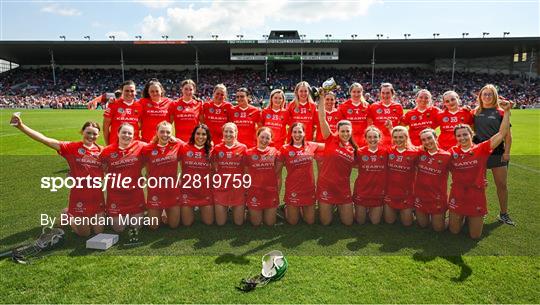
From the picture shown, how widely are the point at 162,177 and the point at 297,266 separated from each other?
2304 millimetres

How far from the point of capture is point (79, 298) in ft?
11.4

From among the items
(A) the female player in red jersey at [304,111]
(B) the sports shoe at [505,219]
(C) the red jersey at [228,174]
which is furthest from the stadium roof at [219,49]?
(C) the red jersey at [228,174]

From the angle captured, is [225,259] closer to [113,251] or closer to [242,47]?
[113,251]

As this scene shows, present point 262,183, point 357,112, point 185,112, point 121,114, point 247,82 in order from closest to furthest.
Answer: point 262,183 < point 121,114 < point 185,112 < point 357,112 < point 247,82

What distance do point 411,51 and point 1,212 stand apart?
158 feet

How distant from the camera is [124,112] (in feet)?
20.6

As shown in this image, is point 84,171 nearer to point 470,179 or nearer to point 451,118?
point 470,179

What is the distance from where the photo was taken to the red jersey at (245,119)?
21.4 ft

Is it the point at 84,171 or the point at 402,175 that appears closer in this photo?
the point at 84,171

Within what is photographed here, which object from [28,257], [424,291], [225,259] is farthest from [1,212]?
[424,291]

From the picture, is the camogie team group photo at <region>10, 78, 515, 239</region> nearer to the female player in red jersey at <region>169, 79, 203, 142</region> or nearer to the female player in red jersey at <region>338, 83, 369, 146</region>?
the female player in red jersey at <region>169, 79, 203, 142</region>

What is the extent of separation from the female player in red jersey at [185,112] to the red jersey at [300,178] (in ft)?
6.86

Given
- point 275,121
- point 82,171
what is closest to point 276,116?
point 275,121

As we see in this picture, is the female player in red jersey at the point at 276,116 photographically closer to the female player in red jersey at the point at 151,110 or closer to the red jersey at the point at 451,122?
the female player in red jersey at the point at 151,110
